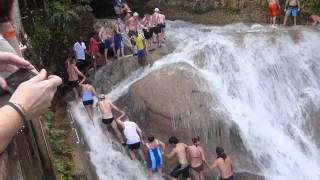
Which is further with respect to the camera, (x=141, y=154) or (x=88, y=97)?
(x=88, y=97)

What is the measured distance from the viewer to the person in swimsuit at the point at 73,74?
1277cm

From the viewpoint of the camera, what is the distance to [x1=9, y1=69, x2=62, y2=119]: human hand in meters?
1.62

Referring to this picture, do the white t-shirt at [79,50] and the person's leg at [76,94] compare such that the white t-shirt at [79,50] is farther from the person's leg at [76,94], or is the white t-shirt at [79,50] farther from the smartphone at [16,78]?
the smartphone at [16,78]

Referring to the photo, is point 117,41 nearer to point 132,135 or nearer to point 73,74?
point 73,74

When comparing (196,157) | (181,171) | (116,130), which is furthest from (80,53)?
(196,157)

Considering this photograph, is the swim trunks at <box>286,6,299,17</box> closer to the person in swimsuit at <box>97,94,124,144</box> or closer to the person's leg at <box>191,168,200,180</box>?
the person in swimsuit at <box>97,94,124,144</box>

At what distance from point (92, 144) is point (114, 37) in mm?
4303

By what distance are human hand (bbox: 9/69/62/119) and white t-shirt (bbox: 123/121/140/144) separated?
828cm

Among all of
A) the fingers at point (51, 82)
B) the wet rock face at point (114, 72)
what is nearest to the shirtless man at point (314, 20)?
the wet rock face at point (114, 72)

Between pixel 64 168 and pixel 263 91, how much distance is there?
237 inches

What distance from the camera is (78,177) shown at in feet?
29.4

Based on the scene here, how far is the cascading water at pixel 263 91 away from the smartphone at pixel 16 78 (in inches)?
340

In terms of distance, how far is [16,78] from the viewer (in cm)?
180

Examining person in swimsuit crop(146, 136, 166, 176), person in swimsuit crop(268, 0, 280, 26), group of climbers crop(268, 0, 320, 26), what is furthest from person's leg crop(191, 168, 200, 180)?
person in swimsuit crop(268, 0, 280, 26)
